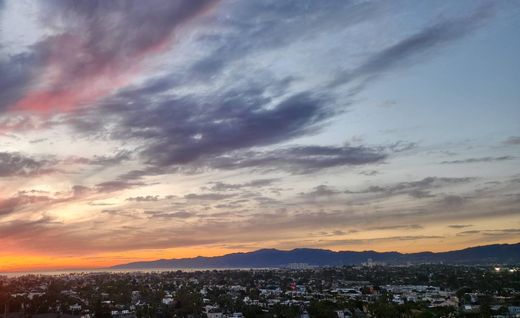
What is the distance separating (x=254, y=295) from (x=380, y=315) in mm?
40909

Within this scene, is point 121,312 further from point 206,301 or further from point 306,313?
point 306,313

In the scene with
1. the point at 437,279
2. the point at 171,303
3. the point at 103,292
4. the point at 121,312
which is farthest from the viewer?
the point at 437,279

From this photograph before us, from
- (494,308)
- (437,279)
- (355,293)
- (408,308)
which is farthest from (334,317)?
(437,279)

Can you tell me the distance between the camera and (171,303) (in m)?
94.2

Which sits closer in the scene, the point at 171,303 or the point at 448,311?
the point at 448,311

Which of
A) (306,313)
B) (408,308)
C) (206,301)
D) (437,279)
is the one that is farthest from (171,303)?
(437,279)

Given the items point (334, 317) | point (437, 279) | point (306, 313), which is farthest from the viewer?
point (437, 279)

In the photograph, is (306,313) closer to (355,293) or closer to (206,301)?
(206,301)

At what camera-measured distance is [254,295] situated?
105500 millimetres

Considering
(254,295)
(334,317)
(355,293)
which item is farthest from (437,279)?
(334,317)

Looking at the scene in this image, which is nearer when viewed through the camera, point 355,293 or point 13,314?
point 13,314

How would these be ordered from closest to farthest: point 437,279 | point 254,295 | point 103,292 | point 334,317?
1. point 334,317
2. point 254,295
3. point 103,292
4. point 437,279

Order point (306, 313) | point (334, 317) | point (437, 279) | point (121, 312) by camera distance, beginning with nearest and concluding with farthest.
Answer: point (334, 317), point (306, 313), point (121, 312), point (437, 279)

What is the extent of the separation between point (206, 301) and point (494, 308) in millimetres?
49638
